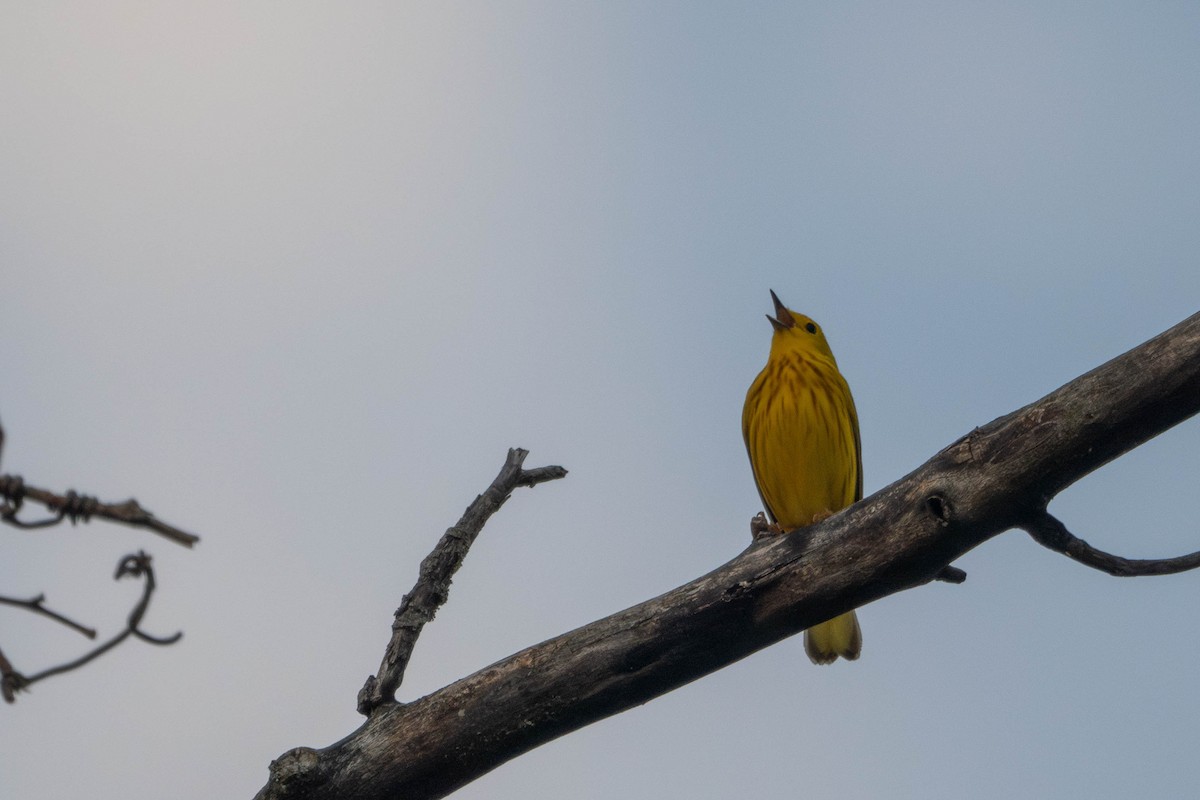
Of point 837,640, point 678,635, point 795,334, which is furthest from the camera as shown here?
point 795,334

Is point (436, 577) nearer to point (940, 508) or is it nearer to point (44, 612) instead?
point (940, 508)

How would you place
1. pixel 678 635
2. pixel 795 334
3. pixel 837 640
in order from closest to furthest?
pixel 678 635
pixel 837 640
pixel 795 334

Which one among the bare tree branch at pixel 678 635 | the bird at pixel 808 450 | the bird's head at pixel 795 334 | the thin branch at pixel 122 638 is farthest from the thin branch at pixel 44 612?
the bird's head at pixel 795 334

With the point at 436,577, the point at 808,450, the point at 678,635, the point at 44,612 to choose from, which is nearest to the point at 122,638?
the point at 44,612

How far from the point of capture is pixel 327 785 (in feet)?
11.3

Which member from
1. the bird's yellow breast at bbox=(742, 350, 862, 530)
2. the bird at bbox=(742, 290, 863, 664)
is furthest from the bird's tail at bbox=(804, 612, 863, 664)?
the bird's yellow breast at bbox=(742, 350, 862, 530)

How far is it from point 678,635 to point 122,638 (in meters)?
2.48

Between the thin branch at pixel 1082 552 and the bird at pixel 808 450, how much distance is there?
214 centimetres

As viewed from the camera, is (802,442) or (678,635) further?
(802,442)

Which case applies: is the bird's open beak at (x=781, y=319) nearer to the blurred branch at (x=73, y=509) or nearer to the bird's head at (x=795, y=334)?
the bird's head at (x=795, y=334)

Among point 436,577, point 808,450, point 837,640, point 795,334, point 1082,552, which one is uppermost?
point 795,334

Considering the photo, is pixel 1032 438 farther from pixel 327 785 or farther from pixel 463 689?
pixel 327 785

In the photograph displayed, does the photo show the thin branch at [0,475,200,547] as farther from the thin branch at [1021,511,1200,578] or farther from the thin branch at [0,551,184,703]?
the thin branch at [1021,511,1200,578]

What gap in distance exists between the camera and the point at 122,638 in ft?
3.70
